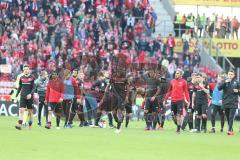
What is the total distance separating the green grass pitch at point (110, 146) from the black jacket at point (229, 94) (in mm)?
1278

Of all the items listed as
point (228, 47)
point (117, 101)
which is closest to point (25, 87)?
point (117, 101)

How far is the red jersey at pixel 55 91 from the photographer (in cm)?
2670

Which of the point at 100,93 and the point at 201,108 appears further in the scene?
the point at 100,93

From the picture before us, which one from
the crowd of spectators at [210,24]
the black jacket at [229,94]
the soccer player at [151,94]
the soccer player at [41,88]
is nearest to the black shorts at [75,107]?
the soccer player at [41,88]

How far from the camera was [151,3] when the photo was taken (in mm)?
51062

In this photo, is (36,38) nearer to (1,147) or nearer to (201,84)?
(201,84)

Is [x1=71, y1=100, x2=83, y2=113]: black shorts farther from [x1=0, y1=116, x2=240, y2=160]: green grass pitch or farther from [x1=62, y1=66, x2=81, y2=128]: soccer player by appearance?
[x1=0, y1=116, x2=240, y2=160]: green grass pitch

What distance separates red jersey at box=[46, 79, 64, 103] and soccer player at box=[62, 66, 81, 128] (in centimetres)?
33

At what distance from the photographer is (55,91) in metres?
26.7

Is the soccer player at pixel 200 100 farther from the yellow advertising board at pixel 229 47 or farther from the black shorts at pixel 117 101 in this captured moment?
the yellow advertising board at pixel 229 47

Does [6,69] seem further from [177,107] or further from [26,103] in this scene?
[177,107]

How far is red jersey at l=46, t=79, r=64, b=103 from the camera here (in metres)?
26.7

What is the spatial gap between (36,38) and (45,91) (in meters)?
13.1

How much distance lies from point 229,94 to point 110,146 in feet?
26.4
